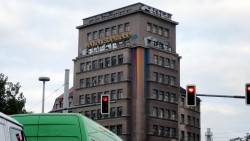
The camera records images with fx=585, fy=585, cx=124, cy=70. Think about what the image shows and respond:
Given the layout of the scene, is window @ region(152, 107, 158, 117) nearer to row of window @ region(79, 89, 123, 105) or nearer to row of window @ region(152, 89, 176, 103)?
row of window @ region(152, 89, 176, 103)

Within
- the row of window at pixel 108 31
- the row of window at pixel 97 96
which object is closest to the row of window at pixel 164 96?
the row of window at pixel 97 96

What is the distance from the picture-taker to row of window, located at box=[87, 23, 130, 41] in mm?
98688

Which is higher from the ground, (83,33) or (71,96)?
(83,33)

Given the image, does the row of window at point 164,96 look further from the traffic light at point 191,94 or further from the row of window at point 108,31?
the traffic light at point 191,94

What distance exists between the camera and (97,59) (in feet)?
333

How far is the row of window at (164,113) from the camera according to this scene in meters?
95.7

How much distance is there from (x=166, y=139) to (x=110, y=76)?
46.1 feet

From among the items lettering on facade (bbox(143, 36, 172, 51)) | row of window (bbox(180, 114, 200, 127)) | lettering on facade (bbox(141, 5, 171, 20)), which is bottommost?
row of window (bbox(180, 114, 200, 127))

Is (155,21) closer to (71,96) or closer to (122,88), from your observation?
(122,88)

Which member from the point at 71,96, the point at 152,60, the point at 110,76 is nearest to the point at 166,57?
the point at 152,60

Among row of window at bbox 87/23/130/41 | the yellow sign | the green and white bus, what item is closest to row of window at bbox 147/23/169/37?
row of window at bbox 87/23/130/41

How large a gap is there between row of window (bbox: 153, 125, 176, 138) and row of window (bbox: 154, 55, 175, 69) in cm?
1064

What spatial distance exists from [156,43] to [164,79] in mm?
6238

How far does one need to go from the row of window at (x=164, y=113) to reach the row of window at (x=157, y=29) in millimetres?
13241
